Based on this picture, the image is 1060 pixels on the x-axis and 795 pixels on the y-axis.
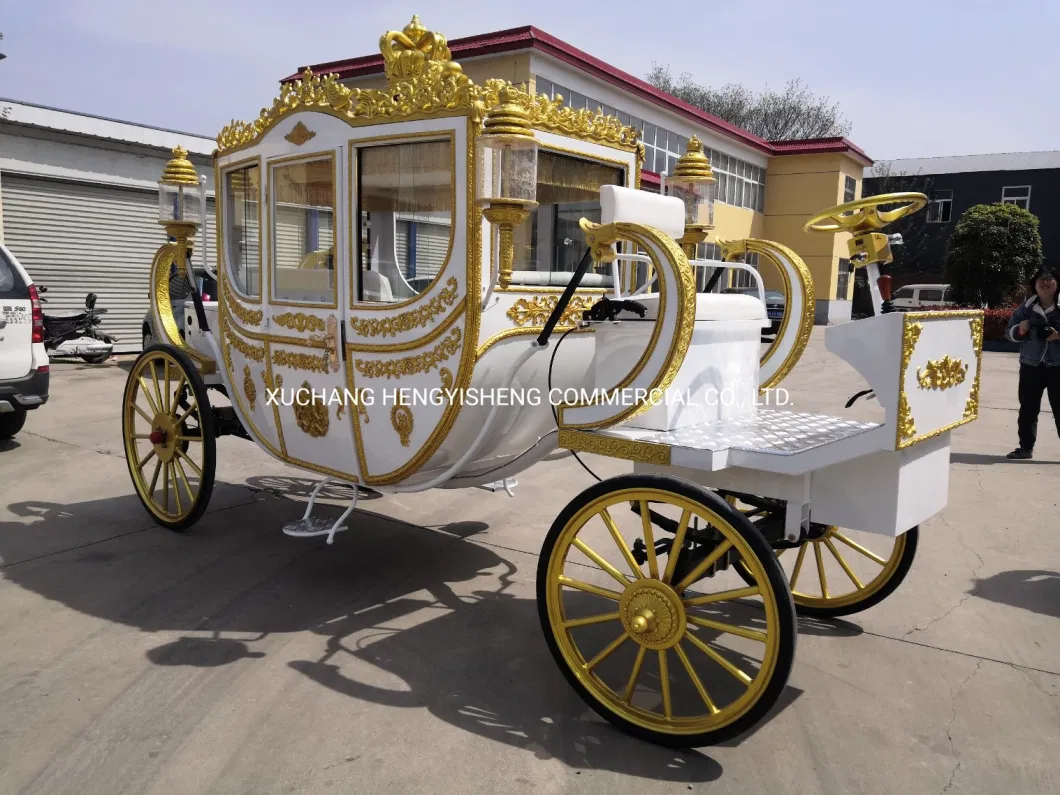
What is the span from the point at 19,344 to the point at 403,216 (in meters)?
4.01

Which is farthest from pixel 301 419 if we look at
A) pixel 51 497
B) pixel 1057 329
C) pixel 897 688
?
pixel 1057 329

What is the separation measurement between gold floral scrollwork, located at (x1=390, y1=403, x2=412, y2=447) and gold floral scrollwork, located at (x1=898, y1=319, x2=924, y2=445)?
1847mm

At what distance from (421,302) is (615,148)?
3.99 ft

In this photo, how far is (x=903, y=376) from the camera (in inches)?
95.4

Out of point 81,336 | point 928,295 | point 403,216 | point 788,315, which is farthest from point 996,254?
point 403,216

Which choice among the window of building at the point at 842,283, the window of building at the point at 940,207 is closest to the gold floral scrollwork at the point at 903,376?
the window of building at the point at 842,283

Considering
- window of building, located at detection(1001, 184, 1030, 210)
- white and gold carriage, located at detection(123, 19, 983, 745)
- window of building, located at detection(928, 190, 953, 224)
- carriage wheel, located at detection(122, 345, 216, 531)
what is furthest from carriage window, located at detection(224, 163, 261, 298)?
window of building, located at detection(928, 190, 953, 224)

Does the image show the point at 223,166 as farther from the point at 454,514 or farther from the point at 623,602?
the point at 623,602

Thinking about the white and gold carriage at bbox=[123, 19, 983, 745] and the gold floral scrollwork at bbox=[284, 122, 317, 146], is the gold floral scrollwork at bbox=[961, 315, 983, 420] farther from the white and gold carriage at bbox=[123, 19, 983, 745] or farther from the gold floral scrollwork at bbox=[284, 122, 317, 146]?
the gold floral scrollwork at bbox=[284, 122, 317, 146]

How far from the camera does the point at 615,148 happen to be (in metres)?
3.78

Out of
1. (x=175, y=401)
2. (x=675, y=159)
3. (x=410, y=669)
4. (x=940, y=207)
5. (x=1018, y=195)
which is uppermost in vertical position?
(x=1018, y=195)

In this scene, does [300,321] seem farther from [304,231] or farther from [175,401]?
[175,401]

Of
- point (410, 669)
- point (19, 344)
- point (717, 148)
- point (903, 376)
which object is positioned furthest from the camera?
point (717, 148)

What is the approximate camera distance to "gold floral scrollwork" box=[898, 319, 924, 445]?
2410 millimetres
